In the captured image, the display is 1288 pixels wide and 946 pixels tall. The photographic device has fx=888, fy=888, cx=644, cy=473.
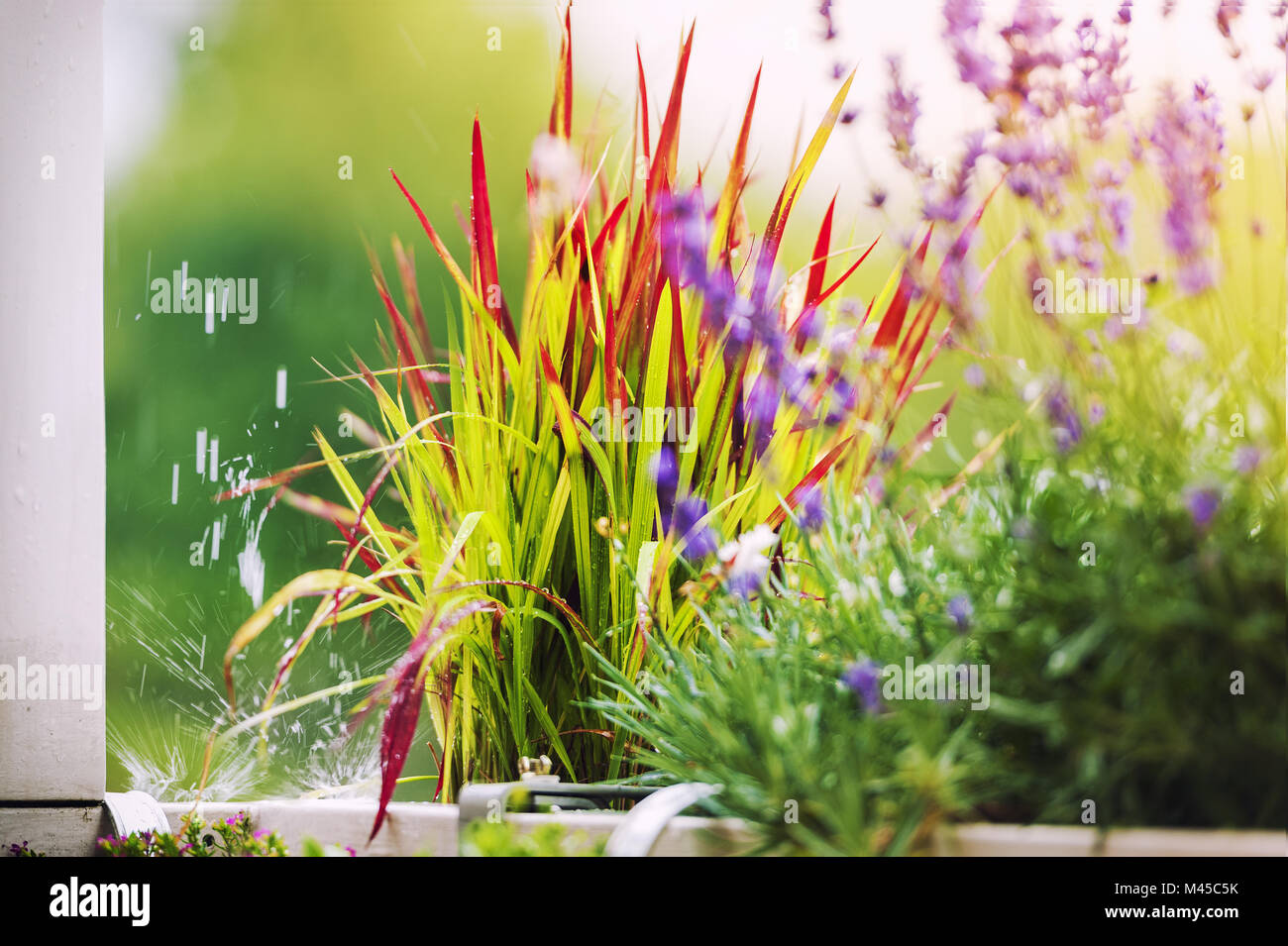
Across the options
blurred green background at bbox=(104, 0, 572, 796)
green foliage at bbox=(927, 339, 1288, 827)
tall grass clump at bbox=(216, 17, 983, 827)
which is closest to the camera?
green foliage at bbox=(927, 339, 1288, 827)

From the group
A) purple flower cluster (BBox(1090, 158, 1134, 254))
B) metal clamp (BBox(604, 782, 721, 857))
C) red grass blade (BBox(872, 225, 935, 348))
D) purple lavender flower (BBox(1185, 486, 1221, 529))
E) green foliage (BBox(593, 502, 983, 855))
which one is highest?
purple flower cluster (BBox(1090, 158, 1134, 254))

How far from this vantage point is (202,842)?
114cm

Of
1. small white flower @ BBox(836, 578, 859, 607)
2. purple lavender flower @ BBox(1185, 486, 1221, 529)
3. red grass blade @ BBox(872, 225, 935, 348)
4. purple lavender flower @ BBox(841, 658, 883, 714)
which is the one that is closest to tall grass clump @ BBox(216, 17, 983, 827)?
red grass blade @ BBox(872, 225, 935, 348)

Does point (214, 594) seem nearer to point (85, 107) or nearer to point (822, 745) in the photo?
point (85, 107)

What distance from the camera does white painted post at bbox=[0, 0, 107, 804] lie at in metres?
1.21

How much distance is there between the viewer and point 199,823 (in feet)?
3.81

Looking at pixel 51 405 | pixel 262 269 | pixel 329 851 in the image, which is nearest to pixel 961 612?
pixel 329 851

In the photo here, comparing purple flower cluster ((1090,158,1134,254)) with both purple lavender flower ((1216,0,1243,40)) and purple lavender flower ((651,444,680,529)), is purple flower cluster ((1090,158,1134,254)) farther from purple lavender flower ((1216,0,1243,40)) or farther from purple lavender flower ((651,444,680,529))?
purple lavender flower ((651,444,680,529))

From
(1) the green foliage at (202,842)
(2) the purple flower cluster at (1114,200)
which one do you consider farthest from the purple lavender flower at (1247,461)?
(1) the green foliage at (202,842)

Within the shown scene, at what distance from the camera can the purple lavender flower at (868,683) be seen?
0.88m

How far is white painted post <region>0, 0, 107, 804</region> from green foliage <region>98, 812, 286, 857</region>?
0.45ft

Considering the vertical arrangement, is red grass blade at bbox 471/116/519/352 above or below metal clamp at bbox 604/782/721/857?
above

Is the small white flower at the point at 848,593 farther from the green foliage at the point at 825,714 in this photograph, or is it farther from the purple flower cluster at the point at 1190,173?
the purple flower cluster at the point at 1190,173
